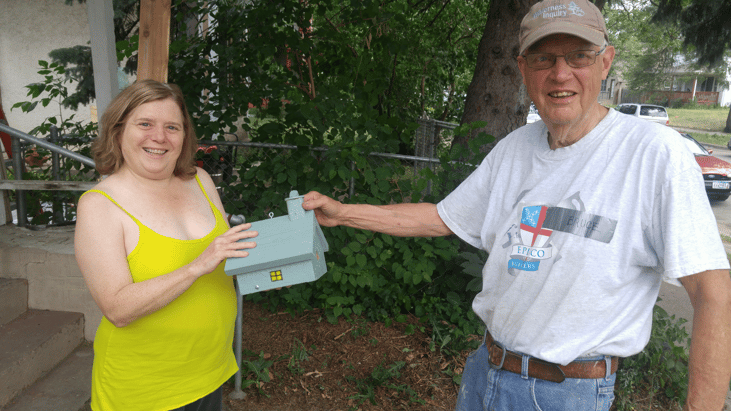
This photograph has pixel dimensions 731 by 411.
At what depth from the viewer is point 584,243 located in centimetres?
139

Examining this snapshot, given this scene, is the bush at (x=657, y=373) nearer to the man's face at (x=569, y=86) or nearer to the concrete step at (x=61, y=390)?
the man's face at (x=569, y=86)

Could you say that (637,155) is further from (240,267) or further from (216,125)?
(216,125)

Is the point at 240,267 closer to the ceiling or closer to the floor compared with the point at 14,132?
closer to the floor

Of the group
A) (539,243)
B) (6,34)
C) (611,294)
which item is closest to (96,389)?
(539,243)

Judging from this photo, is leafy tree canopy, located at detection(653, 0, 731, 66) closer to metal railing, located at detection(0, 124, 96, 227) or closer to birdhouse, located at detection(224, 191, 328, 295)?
birdhouse, located at detection(224, 191, 328, 295)

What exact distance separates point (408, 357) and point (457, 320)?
1.90 ft

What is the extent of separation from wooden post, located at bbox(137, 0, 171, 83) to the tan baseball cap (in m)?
2.02

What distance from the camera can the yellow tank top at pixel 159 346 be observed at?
1.74 metres

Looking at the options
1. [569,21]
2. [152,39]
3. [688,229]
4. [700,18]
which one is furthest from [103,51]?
[700,18]

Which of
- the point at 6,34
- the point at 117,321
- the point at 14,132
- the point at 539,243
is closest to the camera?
the point at 539,243

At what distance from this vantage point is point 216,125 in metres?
4.04

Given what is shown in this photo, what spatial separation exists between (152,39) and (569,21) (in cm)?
218

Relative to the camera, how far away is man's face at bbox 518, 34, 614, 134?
1.50 metres

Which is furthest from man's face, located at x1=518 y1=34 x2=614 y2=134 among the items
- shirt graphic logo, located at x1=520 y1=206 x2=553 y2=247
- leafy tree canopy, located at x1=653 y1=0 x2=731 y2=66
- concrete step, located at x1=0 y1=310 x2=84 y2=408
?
leafy tree canopy, located at x1=653 y1=0 x2=731 y2=66
